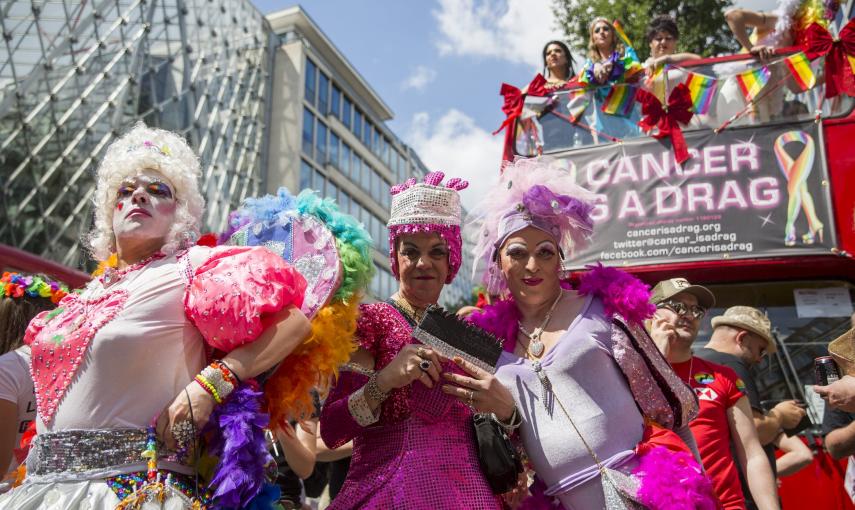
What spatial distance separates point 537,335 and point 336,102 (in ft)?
110

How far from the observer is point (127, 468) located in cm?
175

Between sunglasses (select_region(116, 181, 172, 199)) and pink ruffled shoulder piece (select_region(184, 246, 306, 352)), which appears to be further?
sunglasses (select_region(116, 181, 172, 199))

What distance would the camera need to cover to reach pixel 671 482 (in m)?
2.11

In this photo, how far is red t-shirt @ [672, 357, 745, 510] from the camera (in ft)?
10.3

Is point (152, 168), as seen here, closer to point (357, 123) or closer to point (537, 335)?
point (537, 335)

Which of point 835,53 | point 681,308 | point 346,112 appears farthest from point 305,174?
point 681,308

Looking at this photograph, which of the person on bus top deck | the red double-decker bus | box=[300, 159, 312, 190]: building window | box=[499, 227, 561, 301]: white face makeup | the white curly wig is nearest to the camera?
the white curly wig

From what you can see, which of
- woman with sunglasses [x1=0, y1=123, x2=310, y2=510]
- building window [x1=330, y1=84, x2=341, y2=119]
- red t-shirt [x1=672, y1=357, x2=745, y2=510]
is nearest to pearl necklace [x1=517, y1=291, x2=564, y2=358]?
woman with sunglasses [x1=0, y1=123, x2=310, y2=510]

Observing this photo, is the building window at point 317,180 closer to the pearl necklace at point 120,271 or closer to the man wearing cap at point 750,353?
the man wearing cap at point 750,353

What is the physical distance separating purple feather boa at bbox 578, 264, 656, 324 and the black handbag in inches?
25.2

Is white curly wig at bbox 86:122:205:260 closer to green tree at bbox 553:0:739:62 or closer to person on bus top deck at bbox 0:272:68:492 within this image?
person on bus top deck at bbox 0:272:68:492

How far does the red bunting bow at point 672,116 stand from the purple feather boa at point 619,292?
3485 millimetres

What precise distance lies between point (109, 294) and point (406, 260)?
40.9 inches

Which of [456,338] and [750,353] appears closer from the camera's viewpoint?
[456,338]
